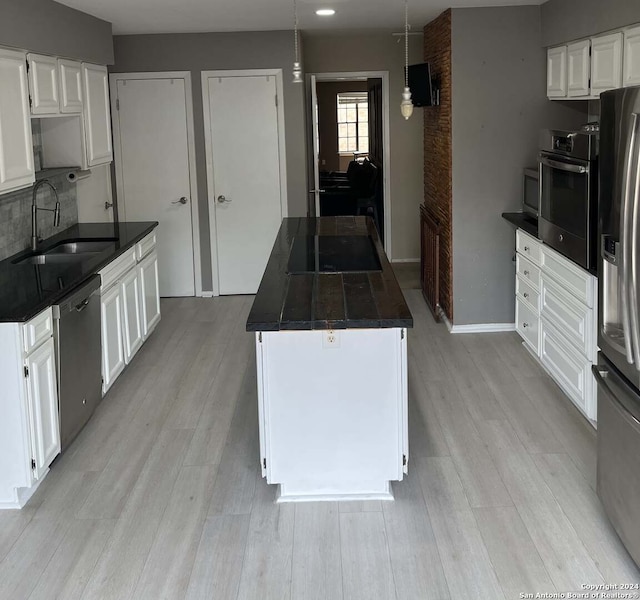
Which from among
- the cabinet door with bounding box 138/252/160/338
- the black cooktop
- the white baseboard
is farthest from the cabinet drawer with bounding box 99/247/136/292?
the white baseboard

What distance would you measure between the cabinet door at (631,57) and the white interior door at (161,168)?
392 centimetres

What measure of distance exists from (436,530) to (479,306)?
2.95 m

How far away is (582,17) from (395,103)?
3495 millimetres

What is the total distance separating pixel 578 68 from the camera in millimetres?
4672

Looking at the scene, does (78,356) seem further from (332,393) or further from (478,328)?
(478,328)

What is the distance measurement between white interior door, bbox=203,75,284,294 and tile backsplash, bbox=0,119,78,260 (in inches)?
64.5

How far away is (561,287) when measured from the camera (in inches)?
169

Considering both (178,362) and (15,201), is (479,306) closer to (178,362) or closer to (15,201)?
(178,362)

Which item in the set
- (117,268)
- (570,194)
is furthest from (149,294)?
(570,194)

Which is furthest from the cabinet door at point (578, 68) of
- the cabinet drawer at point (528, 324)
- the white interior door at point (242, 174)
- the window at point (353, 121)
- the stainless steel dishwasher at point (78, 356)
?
the window at point (353, 121)

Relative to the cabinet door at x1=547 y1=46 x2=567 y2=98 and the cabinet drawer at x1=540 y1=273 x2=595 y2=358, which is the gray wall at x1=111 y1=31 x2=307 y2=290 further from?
the cabinet drawer at x1=540 y1=273 x2=595 y2=358

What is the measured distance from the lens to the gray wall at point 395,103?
7668 millimetres

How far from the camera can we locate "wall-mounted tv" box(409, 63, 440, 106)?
5809 millimetres

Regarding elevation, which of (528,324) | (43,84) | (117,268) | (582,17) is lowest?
(528,324)
